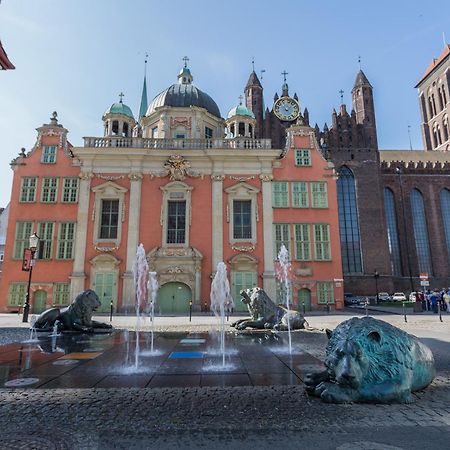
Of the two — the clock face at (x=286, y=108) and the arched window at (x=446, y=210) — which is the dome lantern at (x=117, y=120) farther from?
the arched window at (x=446, y=210)

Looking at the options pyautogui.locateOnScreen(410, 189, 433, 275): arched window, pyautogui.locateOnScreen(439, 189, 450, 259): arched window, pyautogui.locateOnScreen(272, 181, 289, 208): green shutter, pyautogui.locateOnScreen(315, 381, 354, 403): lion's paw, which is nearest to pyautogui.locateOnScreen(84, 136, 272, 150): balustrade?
pyautogui.locateOnScreen(272, 181, 289, 208): green shutter

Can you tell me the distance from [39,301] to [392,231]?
44.1m

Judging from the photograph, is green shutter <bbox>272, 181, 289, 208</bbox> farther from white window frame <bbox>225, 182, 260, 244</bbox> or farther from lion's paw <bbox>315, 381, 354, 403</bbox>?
lion's paw <bbox>315, 381, 354, 403</bbox>

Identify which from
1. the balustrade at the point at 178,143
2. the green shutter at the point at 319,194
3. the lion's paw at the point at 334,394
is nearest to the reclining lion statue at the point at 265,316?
the lion's paw at the point at 334,394

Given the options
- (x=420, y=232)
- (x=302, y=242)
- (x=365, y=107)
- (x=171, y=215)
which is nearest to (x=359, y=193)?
(x=420, y=232)

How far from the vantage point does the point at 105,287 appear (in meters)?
24.0

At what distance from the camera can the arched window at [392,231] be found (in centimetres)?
4666

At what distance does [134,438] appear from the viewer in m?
3.32

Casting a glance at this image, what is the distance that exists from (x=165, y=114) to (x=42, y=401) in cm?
2915

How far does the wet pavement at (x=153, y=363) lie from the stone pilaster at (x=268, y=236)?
14.0 m

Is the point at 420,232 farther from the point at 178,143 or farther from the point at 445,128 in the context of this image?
the point at 178,143

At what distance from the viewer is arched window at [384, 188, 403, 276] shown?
46656 mm

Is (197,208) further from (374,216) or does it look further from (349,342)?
(374,216)

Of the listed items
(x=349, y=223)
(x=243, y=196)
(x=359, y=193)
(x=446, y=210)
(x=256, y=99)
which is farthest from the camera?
(x=446, y=210)
